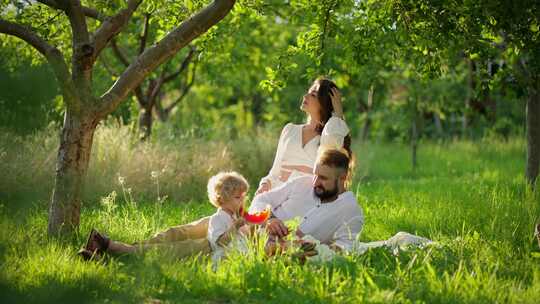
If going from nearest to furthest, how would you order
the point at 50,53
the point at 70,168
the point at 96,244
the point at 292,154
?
the point at 96,244, the point at 50,53, the point at 70,168, the point at 292,154

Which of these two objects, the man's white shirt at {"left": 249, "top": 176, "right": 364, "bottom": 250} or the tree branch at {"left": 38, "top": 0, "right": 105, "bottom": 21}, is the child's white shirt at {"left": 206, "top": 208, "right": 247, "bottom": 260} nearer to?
the man's white shirt at {"left": 249, "top": 176, "right": 364, "bottom": 250}

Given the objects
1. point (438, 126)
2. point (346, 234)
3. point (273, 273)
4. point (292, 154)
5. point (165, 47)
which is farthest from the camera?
point (438, 126)

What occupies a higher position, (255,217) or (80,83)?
(80,83)

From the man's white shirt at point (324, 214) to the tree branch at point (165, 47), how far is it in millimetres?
1559

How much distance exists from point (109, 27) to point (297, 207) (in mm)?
2343

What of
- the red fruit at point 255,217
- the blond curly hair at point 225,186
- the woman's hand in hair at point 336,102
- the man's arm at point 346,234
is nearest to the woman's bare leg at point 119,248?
the blond curly hair at point 225,186

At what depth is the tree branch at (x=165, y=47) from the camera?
7.16 meters

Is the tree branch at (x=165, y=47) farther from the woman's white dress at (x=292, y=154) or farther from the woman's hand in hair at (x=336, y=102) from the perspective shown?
the woman's white dress at (x=292, y=154)

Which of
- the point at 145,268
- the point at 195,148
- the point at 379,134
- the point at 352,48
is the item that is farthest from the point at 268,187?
the point at 379,134

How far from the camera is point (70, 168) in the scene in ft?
23.2

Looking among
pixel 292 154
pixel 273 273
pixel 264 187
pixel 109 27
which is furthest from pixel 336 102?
pixel 273 273

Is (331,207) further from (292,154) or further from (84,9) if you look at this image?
(84,9)

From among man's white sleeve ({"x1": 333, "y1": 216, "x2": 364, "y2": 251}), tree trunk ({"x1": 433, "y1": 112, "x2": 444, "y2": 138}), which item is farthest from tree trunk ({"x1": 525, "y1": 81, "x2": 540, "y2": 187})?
tree trunk ({"x1": 433, "y1": 112, "x2": 444, "y2": 138})

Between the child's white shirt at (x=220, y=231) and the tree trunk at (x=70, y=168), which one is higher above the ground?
the tree trunk at (x=70, y=168)
